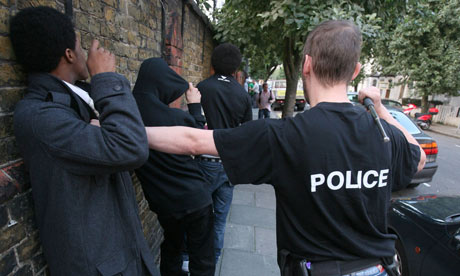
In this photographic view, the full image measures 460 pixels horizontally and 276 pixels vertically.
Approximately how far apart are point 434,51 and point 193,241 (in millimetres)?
17144

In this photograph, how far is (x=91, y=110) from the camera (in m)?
1.32

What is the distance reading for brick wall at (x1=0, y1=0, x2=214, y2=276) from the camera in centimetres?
109

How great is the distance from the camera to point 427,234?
8.14 ft

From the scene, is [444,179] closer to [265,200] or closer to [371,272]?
[265,200]

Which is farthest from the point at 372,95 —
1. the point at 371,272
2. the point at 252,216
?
the point at 252,216

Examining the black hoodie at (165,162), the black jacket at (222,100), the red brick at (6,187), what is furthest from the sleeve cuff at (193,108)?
the red brick at (6,187)

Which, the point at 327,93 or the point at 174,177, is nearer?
the point at 327,93

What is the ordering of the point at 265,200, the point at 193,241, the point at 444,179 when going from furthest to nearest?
the point at 444,179 < the point at 265,200 < the point at 193,241

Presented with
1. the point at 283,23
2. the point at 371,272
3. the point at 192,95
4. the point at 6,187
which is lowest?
the point at 371,272

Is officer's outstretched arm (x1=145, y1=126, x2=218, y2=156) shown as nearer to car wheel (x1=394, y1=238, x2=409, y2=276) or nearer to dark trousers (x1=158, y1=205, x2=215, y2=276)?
dark trousers (x1=158, y1=205, x2=215, y2=276)

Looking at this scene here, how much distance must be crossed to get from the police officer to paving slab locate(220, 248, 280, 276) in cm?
172

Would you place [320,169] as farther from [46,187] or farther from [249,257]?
[249,257]

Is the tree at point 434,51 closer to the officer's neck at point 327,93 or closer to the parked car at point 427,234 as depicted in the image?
the parked car at point 427,234

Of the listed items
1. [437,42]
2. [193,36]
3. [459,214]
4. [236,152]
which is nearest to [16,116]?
[236,152]
